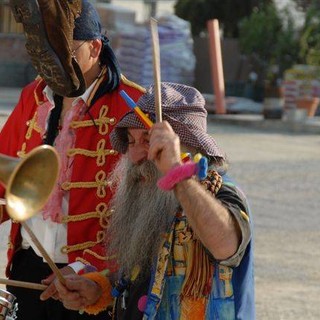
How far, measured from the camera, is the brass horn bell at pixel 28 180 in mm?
2727

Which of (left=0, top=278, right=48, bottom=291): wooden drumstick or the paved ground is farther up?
(left=0, top=278, right=48, bottom=291): wooden drumstick

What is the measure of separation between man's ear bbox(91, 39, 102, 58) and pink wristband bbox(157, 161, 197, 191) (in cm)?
115

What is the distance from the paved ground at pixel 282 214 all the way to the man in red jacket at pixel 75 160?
2.98m

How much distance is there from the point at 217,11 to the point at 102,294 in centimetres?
2963

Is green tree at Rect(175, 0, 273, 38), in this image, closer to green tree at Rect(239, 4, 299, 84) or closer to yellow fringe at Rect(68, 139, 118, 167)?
green tree at Rect(239, 4, 299, 84)

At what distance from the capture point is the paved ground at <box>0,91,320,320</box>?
740 centimetres

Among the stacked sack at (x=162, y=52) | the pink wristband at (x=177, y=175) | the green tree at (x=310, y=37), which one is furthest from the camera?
the green tree at (x=310, y=37)

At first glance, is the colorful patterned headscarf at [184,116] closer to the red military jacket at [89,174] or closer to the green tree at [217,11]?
the red military jacket at [89,174]

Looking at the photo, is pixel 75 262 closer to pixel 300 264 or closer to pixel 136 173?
pixel 136 173

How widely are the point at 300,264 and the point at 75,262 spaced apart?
454cm

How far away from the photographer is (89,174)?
413 centimetres

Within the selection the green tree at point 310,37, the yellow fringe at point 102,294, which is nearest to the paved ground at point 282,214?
the yellow fringe at point 102,294

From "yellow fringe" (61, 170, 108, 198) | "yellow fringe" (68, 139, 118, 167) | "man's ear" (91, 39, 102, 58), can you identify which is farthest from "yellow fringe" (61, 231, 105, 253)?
"man's ear" (91, 39, 102, 58)

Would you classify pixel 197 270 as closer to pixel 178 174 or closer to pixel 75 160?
pixel 178 174
